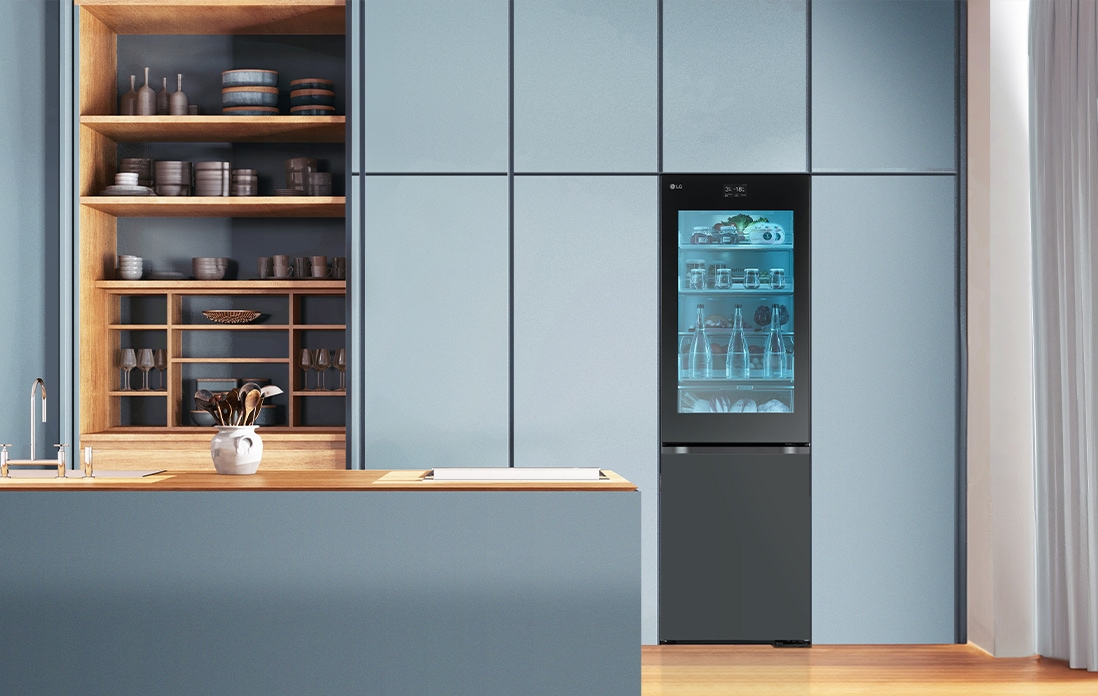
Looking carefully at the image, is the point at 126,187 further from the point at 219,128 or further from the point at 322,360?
the point at 322,360

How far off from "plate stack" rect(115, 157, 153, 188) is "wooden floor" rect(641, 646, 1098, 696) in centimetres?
315

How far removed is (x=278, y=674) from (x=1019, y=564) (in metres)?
2.90

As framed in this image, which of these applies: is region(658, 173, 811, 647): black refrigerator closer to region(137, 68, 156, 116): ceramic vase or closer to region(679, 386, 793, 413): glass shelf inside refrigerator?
region(679, 386, 793, 413): glass shelf inside refrigerator

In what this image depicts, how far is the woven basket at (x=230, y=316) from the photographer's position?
169 inches

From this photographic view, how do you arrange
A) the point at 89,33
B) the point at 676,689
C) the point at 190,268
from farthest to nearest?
1. the point at 190,268
2. the point at 89,33
3. the point at 676,689

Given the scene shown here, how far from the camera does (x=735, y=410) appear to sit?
3.81 m

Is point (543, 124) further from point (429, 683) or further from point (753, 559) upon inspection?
point (429, 683)

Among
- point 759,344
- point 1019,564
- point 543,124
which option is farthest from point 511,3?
point 1019,564

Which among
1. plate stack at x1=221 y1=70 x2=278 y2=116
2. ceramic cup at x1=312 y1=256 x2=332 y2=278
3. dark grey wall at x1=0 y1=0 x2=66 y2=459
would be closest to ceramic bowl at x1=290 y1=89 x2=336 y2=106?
plate stack at x1=221 y1=70 x2=278 y2=116

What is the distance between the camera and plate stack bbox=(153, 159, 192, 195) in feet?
13.6

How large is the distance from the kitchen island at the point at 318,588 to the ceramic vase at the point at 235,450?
180mm

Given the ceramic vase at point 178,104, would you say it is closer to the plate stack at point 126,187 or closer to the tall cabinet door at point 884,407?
the plate stack at point 126,187

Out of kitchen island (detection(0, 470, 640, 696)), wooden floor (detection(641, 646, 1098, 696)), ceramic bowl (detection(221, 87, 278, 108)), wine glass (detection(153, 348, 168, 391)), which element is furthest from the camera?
wine glass (detection(153, 348, 168, 391))

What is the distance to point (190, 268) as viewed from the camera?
14.7 feet
